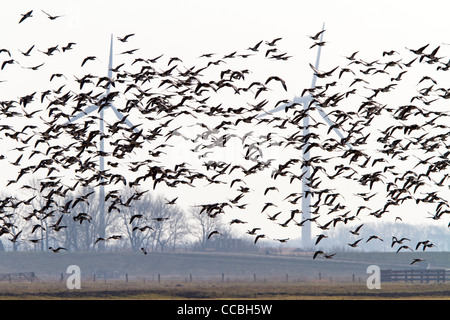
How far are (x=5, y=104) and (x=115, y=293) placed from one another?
27479mm

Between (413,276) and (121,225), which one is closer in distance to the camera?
(413,276)

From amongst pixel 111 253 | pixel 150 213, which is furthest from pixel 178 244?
pixel 111 253

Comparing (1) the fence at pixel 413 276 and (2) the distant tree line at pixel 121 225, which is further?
(2) the distant tree line at pixel 121 225

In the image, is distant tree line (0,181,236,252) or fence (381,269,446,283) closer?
fence (381,269,446,283)

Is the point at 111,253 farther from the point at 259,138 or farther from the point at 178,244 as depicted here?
the point at 259,138

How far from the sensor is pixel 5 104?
43.7m

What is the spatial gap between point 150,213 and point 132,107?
115368mm
